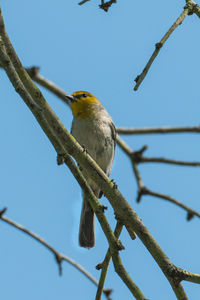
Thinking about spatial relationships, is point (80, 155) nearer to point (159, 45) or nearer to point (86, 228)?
point (159, 45)

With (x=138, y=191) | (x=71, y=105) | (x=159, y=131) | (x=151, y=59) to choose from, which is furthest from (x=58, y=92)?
(x=151, y=59)

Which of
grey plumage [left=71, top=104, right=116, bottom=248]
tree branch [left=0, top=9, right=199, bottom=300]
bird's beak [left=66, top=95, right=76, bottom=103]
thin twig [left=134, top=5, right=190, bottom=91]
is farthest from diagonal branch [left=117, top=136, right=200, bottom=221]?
thin twig [left=134, top=5, right=190, bottom=91]

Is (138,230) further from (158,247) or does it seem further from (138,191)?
(138,191)

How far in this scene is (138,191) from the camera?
5.21 m

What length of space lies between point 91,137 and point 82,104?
90 centimetres

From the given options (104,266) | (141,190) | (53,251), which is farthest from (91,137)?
(104,266)

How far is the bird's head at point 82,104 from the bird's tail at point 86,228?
142 cm

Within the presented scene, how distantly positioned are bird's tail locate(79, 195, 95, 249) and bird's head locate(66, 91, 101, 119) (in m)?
1.42

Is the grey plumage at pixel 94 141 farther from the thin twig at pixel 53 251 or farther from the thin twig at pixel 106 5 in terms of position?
the thin twig at pixel 106 5

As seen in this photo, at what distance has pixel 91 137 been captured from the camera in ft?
22.6

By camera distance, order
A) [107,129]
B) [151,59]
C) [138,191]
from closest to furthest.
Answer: [151,59]
[138,191]
[107,129]

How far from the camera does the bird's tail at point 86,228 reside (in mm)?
6662

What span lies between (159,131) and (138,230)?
9.81ft

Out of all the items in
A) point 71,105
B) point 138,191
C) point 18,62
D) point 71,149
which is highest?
point 71,105
